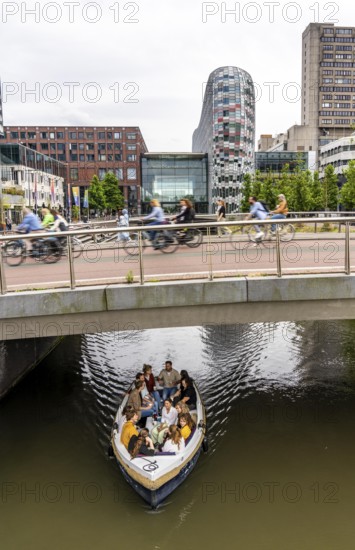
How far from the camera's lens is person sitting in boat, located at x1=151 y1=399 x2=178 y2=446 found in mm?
10117

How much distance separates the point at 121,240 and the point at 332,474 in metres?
7.11

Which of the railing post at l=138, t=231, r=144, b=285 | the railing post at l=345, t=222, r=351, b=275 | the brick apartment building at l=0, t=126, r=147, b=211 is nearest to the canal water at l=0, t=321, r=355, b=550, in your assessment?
the railing post at l=138, t=231, r=144, b=285

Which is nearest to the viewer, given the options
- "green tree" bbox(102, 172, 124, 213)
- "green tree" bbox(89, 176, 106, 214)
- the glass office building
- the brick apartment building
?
"green tree" bbox(89, 176, 106, 214)

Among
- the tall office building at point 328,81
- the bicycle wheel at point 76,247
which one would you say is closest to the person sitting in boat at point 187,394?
the bicycle wheel at point 76,247

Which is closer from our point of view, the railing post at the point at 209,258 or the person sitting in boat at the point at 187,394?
the railing post at the point at 209,258

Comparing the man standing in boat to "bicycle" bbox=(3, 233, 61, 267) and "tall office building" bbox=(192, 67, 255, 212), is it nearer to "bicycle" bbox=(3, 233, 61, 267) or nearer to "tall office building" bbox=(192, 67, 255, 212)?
"bicycle" bbox=(3, 233, 61, 267)

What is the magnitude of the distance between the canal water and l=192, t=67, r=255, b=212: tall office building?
218 ft

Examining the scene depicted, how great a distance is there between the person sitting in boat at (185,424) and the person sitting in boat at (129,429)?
967 millimetres

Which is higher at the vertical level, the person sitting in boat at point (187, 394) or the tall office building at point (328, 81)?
the tall office building at point (328, 81)

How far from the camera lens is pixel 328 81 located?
405 feet

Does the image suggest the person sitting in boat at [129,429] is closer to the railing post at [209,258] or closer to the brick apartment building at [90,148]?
the railing post at [209,258]

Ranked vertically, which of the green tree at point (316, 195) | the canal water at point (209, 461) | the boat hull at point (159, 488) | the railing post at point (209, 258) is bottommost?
the canal water at point (209, 461)

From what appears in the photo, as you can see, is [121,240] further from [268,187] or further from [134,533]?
[268,187]

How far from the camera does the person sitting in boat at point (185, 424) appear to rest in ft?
33.5
